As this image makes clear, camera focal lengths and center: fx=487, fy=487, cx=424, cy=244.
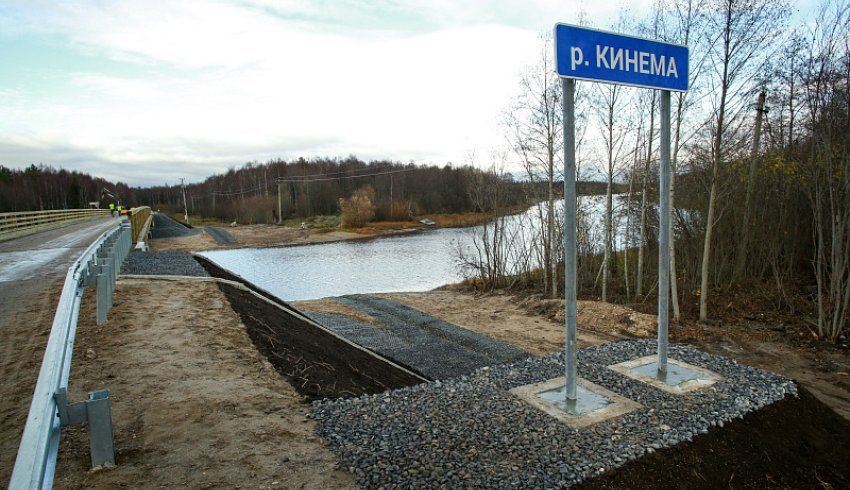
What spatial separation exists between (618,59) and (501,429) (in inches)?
129

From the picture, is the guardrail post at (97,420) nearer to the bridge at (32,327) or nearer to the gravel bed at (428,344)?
the bridge at (32,327)

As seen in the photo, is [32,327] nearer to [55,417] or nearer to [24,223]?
[55,417]

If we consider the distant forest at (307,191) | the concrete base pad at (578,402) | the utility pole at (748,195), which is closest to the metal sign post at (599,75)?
the concrete base pad at (578,402)

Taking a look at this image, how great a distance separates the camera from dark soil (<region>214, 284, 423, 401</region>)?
5.41 meters

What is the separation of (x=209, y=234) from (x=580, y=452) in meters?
60.1

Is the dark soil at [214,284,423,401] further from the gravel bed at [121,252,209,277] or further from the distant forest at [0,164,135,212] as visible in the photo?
the distant forest at [0,164,135,212]

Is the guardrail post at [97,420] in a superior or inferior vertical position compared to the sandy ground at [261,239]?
superior

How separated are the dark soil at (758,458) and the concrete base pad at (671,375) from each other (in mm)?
562

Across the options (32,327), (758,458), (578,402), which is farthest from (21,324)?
(758,458)

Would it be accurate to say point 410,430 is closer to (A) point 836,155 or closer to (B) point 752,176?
(A) point 836,155

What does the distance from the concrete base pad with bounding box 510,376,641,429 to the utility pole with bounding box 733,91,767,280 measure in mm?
11117

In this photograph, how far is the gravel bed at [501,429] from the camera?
3.38 metres

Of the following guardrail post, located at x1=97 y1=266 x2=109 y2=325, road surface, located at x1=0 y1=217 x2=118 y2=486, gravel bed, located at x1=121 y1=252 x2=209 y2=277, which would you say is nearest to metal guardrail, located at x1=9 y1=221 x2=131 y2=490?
road surface, located at x1=0 y1=217 x2=118 y2=486

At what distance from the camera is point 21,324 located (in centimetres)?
666
